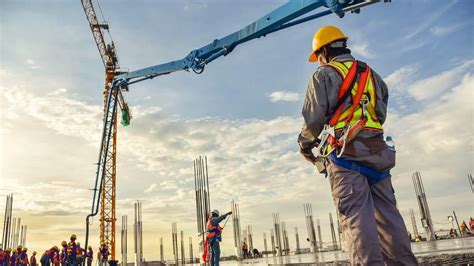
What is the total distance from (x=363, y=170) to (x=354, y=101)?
45 centimetres

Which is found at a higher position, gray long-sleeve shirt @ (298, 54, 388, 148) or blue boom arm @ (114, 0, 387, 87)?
blue boom arm @ (114, 0, 387, 87)

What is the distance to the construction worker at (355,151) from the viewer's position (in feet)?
6.99

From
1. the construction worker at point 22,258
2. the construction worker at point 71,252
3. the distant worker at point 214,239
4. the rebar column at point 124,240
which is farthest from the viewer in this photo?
the rebar column at point 124,240

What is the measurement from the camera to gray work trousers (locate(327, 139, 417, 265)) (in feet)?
6.67

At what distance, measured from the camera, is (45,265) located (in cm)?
1723

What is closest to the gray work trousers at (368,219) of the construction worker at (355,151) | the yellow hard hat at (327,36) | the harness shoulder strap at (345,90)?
the construction worker at (355,151)

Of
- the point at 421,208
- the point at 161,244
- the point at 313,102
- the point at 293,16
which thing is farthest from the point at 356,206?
the point at 161,244

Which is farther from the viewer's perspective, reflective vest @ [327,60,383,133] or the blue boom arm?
the blue boom arm

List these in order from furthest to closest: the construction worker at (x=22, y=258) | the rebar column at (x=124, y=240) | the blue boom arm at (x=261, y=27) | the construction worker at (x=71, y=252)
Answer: the rebar column at (x=124, y=240) → the construction worker at (x=22, y=258) → the construction worker at (x=71, y=252) → the blue boom arm at (x=261, y=27)

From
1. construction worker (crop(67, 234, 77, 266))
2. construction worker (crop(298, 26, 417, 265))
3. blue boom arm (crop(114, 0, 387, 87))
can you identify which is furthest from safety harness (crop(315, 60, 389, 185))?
construction worker (crop(67, 234, 77, 266))

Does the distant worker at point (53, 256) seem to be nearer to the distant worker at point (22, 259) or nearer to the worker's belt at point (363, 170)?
the distant worker at point (22, 259)

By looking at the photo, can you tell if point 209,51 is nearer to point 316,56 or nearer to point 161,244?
point 316,56

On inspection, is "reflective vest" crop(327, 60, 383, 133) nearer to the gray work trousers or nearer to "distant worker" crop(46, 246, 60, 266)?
the gray work trousers

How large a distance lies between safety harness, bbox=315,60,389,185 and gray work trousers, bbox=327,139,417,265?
0.21ft
